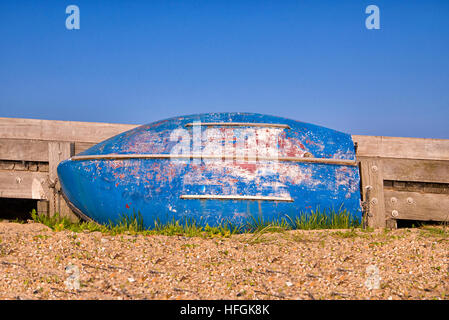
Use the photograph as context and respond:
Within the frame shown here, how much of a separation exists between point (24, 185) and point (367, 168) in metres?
4.26

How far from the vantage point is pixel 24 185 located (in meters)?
5.14

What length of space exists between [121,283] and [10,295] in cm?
72

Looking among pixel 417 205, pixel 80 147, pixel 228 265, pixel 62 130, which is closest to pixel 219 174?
pixel 228 265

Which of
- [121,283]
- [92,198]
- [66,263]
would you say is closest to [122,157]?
[92,198]

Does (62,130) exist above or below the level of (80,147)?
above

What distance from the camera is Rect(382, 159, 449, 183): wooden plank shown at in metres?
4.75

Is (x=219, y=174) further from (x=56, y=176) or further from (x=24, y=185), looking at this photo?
(x=24, y=185)

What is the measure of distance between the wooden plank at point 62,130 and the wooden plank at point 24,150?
0.95m

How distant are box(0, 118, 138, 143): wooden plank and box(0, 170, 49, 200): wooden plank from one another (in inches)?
44.5

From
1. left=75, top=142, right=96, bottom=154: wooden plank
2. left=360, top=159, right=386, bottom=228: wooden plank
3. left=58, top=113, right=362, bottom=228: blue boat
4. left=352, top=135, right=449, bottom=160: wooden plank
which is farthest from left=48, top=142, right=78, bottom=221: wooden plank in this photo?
left=352, top=135, right=449, bottom=160: wooden plank

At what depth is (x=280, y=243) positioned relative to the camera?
150 inches

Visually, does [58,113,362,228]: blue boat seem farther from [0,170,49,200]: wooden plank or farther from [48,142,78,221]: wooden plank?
[0,170,49,200]: wooden plank
